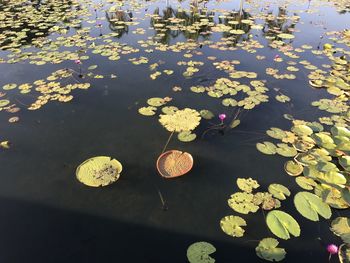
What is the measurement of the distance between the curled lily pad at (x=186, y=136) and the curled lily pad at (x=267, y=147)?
0.98 m

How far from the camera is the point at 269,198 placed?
3.25 metres

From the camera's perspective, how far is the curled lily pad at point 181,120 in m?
4.35

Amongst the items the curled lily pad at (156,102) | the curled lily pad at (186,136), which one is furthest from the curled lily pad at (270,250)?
the curled lily pad at (156,102)

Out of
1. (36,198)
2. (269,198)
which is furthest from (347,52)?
(36,198)

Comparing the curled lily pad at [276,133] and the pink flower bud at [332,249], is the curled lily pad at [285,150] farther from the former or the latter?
the pink flower bud at [332,249]

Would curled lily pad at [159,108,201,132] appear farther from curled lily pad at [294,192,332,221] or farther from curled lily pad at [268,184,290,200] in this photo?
curled lily pad at [294,192,332,221]

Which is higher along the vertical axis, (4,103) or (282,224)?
(4,103)

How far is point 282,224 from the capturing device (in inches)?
116

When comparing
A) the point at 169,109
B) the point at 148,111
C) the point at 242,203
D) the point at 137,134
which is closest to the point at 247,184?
the point at 242,203

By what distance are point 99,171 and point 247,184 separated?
1928mm

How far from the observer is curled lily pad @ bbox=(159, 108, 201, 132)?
435cm

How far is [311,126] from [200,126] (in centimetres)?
180

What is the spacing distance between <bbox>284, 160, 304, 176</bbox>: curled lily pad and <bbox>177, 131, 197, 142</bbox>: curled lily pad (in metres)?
1.38

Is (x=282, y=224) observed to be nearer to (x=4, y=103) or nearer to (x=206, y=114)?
(x=206, y=114)
